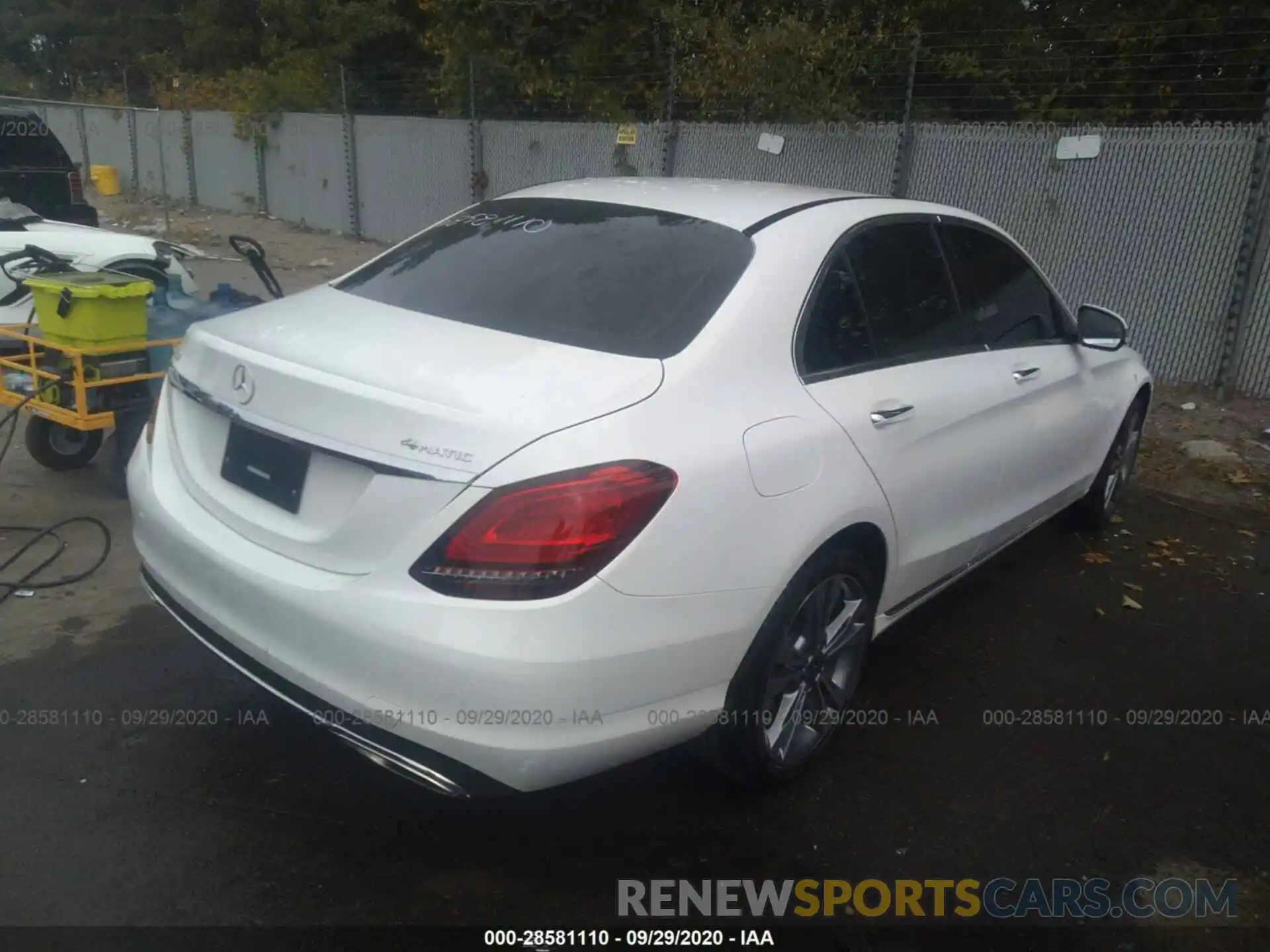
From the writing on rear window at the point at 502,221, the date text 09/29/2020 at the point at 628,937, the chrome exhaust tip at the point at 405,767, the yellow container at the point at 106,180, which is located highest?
the writing on rear window at the point at 502,221

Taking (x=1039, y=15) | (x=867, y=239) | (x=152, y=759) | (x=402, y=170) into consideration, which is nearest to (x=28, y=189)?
(x=402, y=170)

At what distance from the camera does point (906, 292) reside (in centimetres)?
357

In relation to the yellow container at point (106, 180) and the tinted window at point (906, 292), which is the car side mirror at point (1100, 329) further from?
the yellow container at point (106, 180)

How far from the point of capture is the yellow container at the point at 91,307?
4602 millimetres

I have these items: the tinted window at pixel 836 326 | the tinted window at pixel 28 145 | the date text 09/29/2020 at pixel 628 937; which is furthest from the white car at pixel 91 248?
the date text 09/29/2020 at pixel 628 937

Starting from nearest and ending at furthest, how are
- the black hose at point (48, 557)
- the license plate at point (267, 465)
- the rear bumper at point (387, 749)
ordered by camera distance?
the rear bumper at point (387, 749) < the license plate at point (267, 465) < the black hose at point (48, 557)

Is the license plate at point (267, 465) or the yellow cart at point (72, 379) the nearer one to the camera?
the license plate at point (267, 465)

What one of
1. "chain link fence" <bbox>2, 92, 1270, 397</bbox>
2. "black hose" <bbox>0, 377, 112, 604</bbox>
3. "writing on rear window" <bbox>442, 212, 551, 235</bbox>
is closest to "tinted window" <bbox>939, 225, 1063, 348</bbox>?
"writing on rear window" <bbox>442, 212, 551, 235</bbox>

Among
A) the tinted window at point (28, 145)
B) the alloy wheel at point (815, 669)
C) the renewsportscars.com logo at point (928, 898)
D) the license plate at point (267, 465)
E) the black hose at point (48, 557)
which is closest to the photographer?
the license plate at point (267, 465)

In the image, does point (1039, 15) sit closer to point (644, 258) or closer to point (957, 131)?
point (957, 131)

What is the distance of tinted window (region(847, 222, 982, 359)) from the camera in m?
3.39

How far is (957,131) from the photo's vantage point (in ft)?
31.1

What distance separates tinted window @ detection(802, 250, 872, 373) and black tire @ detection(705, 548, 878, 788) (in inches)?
22.0

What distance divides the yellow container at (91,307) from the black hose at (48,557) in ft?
0.79
